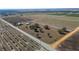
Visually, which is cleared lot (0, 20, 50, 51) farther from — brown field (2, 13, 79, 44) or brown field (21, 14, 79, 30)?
brown field (21, 14, 79, 30)

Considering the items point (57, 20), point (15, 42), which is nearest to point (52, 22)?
point (57, 20)

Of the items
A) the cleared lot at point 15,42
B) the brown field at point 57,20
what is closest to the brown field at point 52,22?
the brown field at point 57,20

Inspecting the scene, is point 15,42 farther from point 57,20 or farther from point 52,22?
point 57,20

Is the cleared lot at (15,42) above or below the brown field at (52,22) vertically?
below

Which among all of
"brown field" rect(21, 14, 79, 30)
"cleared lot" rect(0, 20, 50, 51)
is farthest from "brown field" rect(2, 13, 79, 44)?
"cleared lot" rect(0, 20, 50, 51)

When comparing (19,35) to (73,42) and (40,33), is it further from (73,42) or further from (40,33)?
(73,42)

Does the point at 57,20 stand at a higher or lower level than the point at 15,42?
higher

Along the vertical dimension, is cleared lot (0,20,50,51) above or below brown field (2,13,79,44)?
below

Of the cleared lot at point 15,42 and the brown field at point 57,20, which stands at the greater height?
the brown field at point 57,20

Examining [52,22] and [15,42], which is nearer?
[15,42]

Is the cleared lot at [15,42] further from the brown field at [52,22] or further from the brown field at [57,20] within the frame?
the brown field at [57,20]
